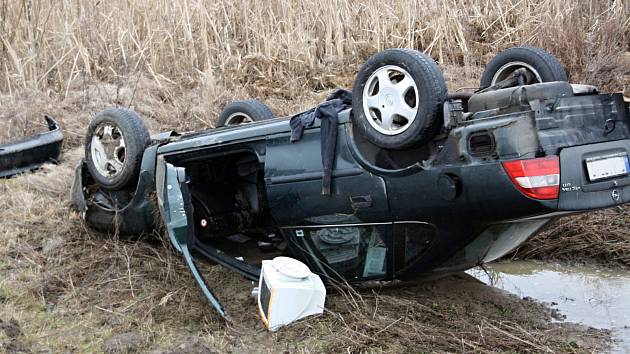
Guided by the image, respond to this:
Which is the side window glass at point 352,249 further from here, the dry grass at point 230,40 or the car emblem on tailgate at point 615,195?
the dry grass at point 230,40

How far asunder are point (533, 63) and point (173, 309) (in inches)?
96.0

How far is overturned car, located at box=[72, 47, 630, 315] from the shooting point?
3.59m

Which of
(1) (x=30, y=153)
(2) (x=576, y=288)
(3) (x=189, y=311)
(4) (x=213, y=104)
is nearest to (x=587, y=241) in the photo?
(2) (x=576, y=288)

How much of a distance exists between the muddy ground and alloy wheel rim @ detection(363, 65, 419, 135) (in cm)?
100

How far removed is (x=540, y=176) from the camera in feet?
11.5

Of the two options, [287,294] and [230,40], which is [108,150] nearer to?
[287,294]

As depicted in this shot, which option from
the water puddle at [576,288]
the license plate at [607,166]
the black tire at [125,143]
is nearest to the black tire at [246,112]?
the black tire at [125,143]

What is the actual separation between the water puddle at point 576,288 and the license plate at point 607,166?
3.21 feet

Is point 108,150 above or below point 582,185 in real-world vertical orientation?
above

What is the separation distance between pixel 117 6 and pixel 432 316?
729 cm

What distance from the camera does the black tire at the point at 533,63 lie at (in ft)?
14.0

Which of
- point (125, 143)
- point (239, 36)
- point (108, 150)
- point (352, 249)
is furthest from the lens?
point (239, 36)

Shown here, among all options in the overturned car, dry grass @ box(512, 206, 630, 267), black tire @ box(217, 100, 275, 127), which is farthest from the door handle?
dry grass @ box(512, 206, 630, 267)

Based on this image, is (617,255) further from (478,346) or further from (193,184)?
(193,184)
